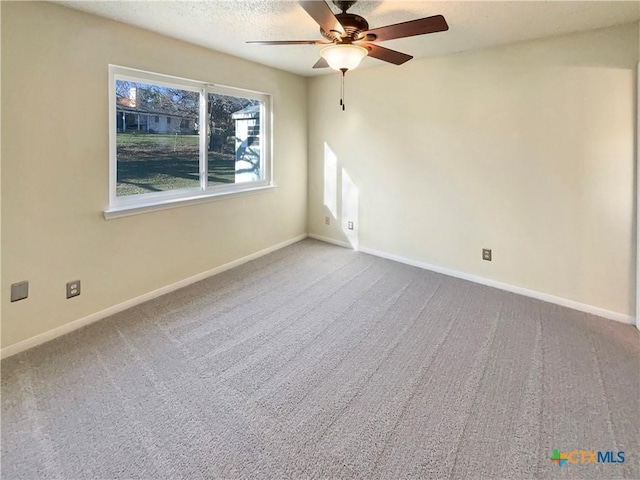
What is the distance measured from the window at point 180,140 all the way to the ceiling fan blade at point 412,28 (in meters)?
2.08

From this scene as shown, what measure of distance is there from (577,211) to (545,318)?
94 centimetres

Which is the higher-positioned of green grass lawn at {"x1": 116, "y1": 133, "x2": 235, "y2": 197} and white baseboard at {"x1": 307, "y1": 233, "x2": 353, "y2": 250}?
green grass lawn at {"x1": 116, "y1": 133, "x2": 235, "y2": 197}

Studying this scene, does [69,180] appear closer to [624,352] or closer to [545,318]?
[545,318]

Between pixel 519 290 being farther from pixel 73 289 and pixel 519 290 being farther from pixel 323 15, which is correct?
pixel 73 289

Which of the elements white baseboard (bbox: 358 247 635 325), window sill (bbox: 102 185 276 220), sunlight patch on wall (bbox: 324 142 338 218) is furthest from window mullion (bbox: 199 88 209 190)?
white baseboard (bbox: 358 247 635 325)

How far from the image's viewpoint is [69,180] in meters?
2.62

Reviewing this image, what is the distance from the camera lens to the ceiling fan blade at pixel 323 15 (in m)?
1.74

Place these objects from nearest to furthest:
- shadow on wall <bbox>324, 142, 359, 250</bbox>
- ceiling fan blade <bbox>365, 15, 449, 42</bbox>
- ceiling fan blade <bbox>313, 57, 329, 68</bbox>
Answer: ceiling fan blade <bbox>365, 15, 449, 42</bbox> → ceiling fan blade <bbox>313, 57, 329, 68</bbox> → shadow on wall <bbox>324, 142, 359, 250</bbox>

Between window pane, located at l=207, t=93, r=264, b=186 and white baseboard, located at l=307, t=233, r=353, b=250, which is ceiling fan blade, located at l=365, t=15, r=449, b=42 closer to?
window pane, located at l=207, t=93, r=264, b=186

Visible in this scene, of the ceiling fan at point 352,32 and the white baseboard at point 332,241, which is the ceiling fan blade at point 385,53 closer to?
the ceiling fan at point 352,32

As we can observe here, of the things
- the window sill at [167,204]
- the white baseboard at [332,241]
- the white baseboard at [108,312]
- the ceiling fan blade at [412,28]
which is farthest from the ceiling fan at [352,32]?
the white baseboard at [332,241]

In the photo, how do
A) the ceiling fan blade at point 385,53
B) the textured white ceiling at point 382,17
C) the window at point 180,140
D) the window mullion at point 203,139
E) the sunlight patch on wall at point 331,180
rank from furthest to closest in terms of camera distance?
1. the sunlight patch on wall at point 331,180
2. the window mullion at point 203,139
3. the window at point 180,140
4. the textured white ceiling at point 382,17
5. the ceiling fan blade at point 385,53

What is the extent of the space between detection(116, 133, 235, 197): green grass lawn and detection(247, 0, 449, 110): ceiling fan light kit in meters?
1.76

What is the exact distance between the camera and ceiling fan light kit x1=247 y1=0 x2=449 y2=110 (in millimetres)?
1902
